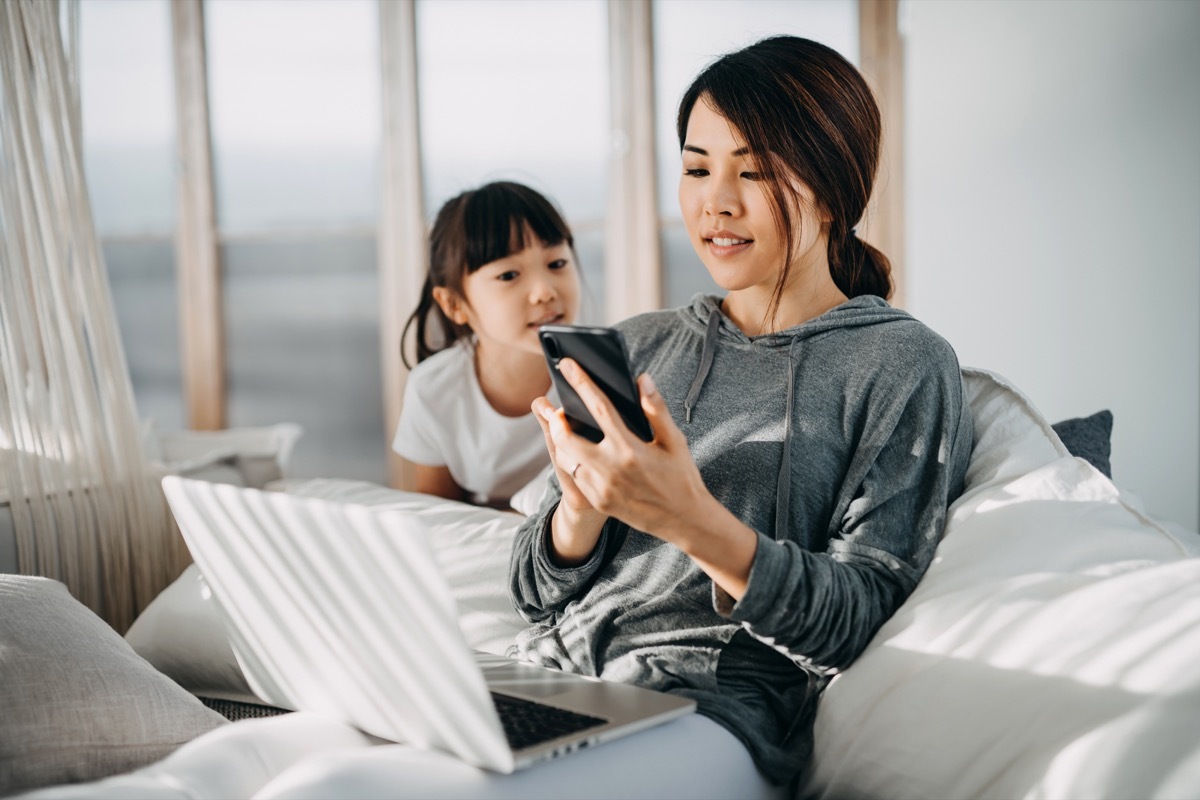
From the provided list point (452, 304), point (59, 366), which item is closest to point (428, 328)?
point (452, 304)

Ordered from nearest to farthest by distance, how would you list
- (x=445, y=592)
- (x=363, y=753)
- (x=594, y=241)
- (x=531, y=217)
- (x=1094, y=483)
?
(x=445, y=592) < (x=363, y=753) < (x=1094, y=483) < (x=531, y=217) < (x=594, y=241)

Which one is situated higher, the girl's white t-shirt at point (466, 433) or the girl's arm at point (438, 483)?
the girl's white t-shirt at point (466, 433)

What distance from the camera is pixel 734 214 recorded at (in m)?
1.12

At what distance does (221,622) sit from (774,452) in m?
0.79

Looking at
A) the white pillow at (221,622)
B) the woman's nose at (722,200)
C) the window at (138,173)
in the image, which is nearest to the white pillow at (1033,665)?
the woman's nose at (722,200)

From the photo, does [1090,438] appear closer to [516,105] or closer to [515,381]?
[515,381]

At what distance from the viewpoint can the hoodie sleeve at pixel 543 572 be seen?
44.0 inches

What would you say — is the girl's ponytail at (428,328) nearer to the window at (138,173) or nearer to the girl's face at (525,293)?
the girl's face at (525,293)

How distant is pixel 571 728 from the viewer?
33.1 inches

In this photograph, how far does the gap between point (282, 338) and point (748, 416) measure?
6.99ft

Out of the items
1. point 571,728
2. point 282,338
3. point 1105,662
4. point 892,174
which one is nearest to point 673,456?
point 571,728

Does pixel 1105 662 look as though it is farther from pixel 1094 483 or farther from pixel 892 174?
pixel 892 174

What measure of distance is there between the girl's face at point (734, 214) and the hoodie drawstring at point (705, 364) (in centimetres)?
6

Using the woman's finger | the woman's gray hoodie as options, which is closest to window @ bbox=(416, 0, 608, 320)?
the woman's gray hoodie
